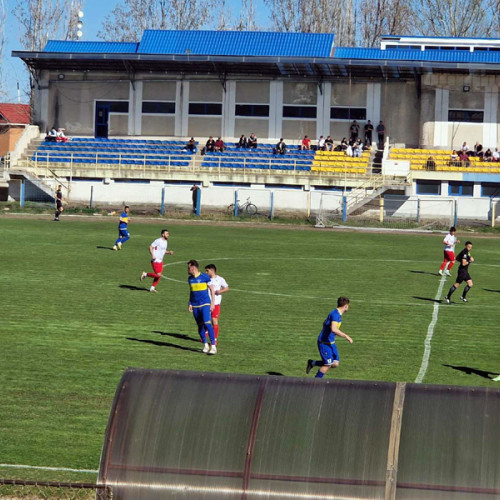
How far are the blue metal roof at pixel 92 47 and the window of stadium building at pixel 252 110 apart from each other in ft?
28.0

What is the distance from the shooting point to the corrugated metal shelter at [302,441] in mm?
9297

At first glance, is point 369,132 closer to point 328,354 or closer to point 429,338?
point 429,338

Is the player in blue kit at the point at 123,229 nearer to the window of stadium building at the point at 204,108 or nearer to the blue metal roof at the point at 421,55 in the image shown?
the window of stadium building at the point at 204,108

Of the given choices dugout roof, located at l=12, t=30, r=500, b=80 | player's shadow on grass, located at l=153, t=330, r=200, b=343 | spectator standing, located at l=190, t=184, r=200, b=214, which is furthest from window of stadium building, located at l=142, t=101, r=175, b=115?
player's shadow on grass, located at l=153, t=330, r=200, b=343

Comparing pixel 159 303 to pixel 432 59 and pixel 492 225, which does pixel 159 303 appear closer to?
pixel 492 225

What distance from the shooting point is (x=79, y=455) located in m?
15.2

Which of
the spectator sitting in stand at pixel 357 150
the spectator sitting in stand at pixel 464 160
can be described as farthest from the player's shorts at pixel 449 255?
the spectator sitting in stand at pixel 357 150

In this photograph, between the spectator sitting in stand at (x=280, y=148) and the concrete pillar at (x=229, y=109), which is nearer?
the spectator sitting in stand at (x=280, y=148)

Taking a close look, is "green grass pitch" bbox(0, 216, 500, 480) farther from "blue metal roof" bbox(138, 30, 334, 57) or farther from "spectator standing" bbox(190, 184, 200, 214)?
"blue metal roof" bbox(138, 30, 334, 57)

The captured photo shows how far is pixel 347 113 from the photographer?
70.5m

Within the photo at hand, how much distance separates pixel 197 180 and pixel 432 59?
18.7 metres

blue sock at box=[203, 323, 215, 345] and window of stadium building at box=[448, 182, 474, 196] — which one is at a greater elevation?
window of stadium building at box=[448, 182, 474, 196]

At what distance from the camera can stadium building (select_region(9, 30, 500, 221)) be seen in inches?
2702

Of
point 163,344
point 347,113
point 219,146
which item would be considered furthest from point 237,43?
point 163,344
